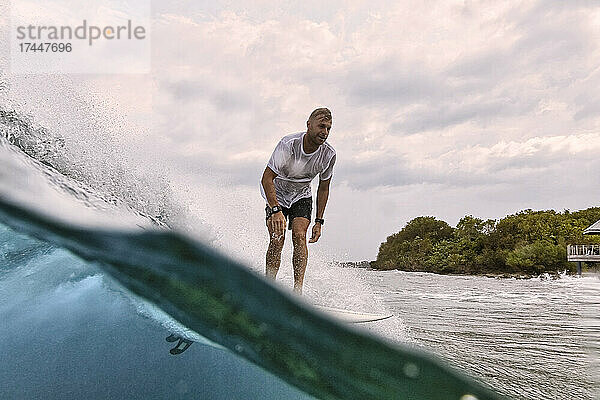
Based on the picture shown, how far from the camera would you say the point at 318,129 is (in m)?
2.33

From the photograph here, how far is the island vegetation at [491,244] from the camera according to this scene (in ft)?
51.0

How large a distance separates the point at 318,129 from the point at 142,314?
1163 millimetres

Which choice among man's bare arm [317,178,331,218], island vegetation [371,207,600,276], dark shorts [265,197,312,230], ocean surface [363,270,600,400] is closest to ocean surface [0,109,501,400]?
ocean surface [363,270,600,400]

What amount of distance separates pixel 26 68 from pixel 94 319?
1.19m

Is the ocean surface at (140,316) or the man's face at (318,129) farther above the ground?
the man's face at (318,129)

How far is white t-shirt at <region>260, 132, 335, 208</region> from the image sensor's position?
242cm

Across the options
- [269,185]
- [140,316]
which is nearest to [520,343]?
[269,185]

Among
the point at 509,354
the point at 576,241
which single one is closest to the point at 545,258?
the point at 576,241

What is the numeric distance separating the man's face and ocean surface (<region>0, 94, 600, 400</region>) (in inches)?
32.6

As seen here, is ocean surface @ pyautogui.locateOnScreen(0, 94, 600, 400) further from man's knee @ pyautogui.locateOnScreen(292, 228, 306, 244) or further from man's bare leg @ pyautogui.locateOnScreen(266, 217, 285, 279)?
man's knee @ pyautogui.locateOnScreen(292, 228, 306, 244)

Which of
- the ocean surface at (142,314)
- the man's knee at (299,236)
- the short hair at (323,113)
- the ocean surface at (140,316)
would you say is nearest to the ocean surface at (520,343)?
the ocean surface at (142,314)

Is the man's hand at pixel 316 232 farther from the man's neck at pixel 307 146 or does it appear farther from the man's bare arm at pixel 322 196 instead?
the man's neck at pixel 307 146

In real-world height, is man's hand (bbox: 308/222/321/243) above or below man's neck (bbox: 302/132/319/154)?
below

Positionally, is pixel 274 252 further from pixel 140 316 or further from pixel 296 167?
pixel 140 316
